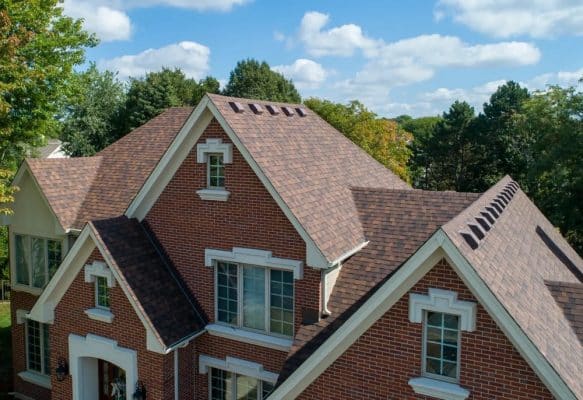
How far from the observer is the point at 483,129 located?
61312 mm

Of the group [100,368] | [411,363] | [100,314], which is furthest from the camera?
[100,368]

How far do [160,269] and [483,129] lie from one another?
182 ft

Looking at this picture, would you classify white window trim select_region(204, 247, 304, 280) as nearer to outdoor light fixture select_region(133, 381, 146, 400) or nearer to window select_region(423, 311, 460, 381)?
outdoor light fixture select_region(133, 381, 146, 400)

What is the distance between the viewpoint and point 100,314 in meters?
13.3

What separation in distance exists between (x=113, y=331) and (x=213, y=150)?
17.4 feet

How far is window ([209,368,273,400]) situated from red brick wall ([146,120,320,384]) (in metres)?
0.67

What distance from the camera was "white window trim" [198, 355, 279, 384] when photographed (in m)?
12.8

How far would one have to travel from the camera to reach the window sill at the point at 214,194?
511 inches

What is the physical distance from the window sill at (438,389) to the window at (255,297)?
4084mm

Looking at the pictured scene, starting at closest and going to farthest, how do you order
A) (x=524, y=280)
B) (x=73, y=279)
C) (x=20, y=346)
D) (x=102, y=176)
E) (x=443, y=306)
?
(x=443, y=306), (x=524, y=280), (x=73, y=279), (x=20, y=346), (x=102, y=176)

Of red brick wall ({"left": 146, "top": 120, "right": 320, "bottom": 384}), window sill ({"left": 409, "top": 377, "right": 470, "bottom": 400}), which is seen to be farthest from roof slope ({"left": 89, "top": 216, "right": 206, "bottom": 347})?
window sill ({"left": 409, "top": 377, "right": 470, "bottom": 400})

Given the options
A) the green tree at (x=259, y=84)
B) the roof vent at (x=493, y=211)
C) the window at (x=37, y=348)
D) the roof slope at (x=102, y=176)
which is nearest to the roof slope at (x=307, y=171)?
the roof vent at (x=493, y=211)

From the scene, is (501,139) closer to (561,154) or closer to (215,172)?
(561,154)

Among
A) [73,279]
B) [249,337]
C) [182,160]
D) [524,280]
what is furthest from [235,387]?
[524,280]
